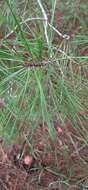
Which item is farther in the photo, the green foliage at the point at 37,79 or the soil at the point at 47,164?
the soil at the point at 47,164

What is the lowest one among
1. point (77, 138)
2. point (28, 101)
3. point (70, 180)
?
point (70, 180)

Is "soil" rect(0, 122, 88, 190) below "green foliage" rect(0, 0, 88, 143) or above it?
below

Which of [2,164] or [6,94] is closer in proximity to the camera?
[6,94]

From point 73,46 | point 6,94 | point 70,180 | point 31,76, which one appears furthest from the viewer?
point 70,180

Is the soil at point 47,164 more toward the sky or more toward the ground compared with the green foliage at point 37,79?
more toward the ground

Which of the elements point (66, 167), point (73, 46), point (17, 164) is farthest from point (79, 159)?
point (73, 46)

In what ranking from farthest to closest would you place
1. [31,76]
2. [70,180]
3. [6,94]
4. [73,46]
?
[70,180] < [73,46] < [6,94] < [31,76]

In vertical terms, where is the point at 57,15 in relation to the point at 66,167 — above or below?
above

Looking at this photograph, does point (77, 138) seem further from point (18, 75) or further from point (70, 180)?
point (18, 75)

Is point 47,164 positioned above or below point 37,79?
below

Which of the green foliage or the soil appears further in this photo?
the soil

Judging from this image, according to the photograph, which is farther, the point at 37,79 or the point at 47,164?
the point at 47,164
